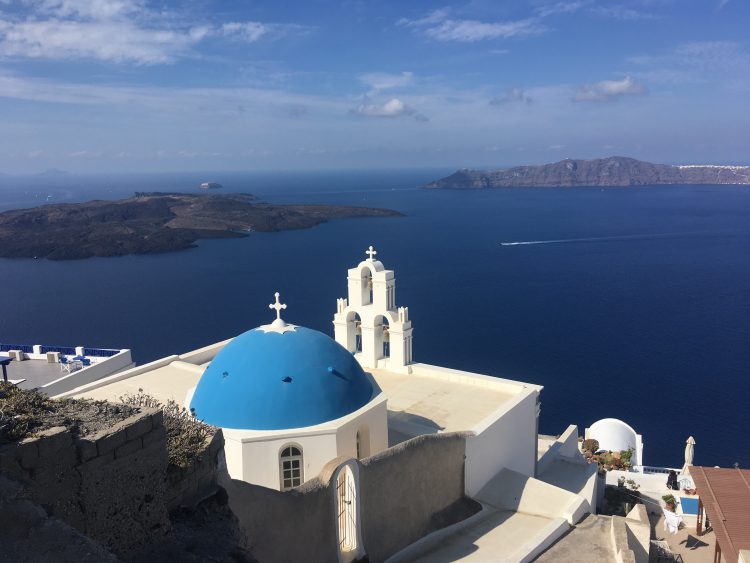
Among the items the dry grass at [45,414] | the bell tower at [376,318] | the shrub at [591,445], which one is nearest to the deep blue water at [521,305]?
the shrub at [591,445]

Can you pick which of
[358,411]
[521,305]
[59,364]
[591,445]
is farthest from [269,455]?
[521,305]

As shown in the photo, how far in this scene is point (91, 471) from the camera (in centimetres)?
451

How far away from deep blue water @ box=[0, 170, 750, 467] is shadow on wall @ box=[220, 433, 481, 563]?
18.1m

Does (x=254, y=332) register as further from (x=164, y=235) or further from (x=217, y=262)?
(x=164, y=235)

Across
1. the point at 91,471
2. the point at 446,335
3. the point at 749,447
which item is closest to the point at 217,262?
the point at 446,335

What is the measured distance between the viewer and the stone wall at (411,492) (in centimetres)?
987

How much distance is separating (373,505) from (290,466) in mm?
1456

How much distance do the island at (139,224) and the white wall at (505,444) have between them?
239 feet

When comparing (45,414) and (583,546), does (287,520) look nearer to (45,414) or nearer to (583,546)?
(45,414)

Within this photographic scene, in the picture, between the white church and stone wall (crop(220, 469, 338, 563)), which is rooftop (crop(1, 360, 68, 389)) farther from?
stone wall (crop(220, 469, 338, 563))

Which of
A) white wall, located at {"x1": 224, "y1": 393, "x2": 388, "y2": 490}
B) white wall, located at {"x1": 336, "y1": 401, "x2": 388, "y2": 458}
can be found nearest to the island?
white wall, located at {"x1": 336, "y1": 401, "x2": 388, "y2": 458}

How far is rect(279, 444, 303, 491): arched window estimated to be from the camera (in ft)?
32.7

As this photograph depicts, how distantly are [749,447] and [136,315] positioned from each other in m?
41.4

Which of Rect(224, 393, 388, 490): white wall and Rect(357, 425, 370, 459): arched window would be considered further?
Rect(357, 425, 370, 459): arched window
